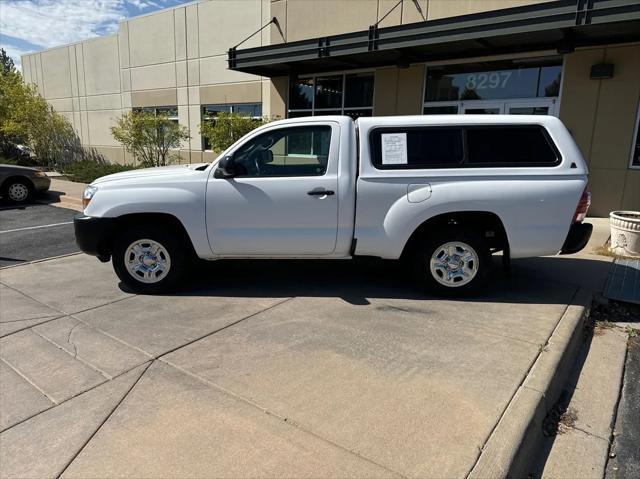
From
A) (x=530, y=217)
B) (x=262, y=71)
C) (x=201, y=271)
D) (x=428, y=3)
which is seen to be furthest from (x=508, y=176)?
(x=262, y=71)

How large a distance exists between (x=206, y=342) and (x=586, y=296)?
13.6ft

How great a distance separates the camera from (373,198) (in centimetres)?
483

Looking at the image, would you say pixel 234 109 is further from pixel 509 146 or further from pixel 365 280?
pixel 509 146

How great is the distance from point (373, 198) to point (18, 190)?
11395 mm

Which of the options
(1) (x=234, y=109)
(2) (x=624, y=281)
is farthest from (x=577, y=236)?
(1) (x=234, y=109)

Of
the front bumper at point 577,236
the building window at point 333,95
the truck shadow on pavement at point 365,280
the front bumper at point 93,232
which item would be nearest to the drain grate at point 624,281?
the truck shadow on pavement at point 365,280

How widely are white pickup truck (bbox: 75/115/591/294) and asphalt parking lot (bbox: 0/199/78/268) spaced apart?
3060mm

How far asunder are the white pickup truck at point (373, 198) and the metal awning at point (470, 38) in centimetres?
467

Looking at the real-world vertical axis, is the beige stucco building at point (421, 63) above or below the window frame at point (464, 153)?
above

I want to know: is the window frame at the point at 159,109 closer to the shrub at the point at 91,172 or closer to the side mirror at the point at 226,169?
the shrub at the point at 91,172

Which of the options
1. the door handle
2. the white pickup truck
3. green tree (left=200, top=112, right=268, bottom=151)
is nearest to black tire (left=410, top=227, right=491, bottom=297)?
the white pickup truck

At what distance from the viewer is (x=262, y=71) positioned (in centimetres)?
1383

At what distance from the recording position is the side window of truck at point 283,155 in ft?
16.2

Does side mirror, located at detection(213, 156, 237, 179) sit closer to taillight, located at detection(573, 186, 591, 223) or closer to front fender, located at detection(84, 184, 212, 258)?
front fender, located at detection(84, 184, 212, 258)
